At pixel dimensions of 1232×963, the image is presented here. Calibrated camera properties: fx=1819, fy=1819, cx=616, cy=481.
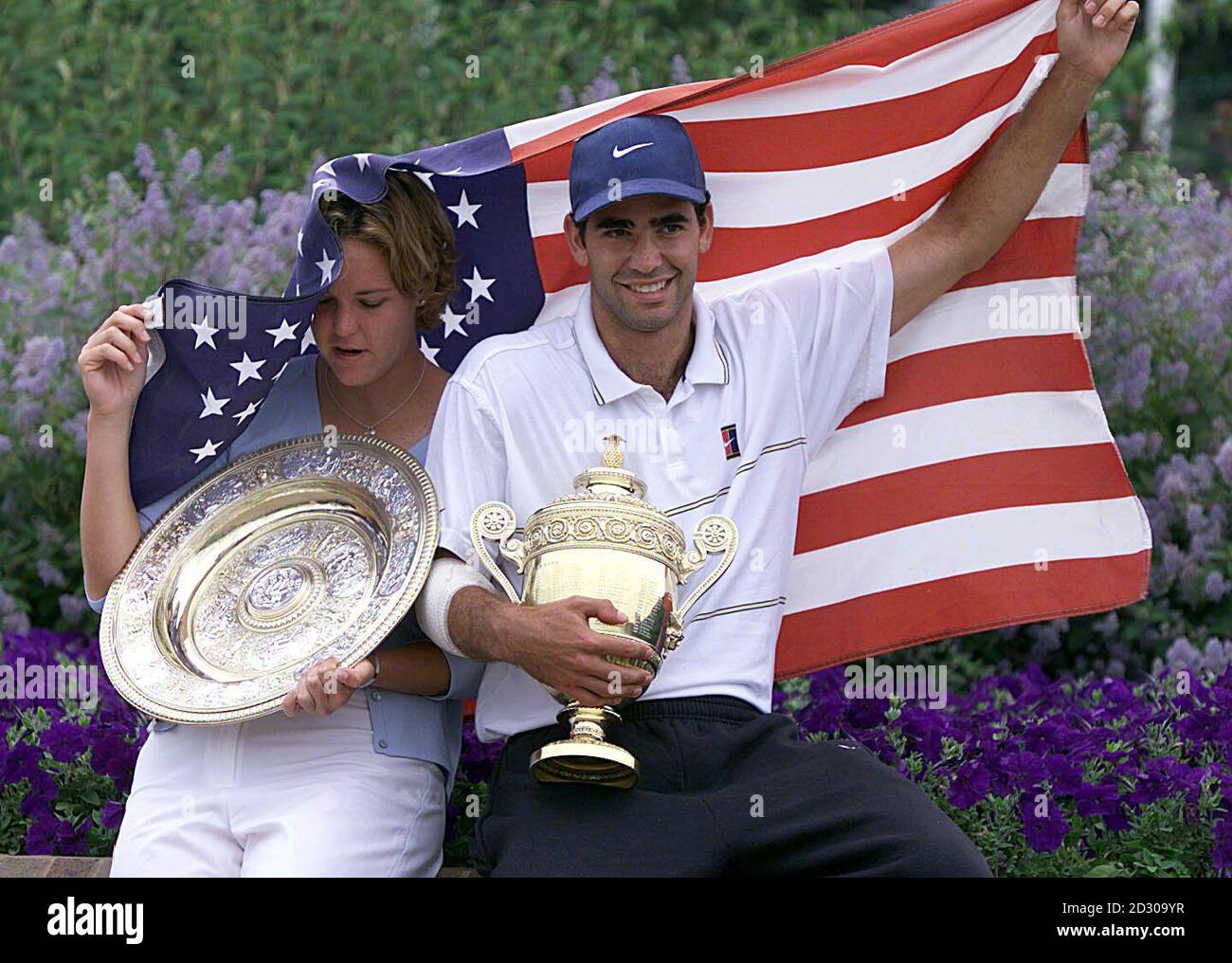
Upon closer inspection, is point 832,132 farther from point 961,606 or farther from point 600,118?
point 961,606

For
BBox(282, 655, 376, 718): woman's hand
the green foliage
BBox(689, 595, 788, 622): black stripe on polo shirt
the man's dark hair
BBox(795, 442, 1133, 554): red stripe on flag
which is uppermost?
the green foliage

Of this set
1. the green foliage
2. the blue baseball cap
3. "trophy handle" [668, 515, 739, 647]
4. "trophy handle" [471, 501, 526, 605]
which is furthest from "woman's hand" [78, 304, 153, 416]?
the green foliage

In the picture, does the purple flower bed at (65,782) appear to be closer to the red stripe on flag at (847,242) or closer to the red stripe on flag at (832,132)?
the red stripe on flag at (847,242)

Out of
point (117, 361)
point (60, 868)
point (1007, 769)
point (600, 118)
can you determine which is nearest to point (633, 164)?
point (600, 118)

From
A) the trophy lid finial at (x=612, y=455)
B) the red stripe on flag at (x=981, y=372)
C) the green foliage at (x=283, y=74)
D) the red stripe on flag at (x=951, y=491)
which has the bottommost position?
the trophy lid finial at (x=612, y=455)

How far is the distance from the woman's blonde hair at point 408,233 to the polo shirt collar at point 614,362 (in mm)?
394

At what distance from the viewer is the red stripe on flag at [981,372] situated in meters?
4.91

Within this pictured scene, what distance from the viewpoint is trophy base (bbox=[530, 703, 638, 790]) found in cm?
377

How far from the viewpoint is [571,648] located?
377cm

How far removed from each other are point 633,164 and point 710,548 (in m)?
0.96

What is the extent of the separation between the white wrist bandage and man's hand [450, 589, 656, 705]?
17cm

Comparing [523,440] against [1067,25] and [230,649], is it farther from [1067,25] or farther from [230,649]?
[1067,25]

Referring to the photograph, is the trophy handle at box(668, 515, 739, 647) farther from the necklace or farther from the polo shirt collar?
the necklace

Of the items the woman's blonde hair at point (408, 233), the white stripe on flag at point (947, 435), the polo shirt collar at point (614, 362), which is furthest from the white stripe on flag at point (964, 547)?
the woman's blonde hair at point (408, 233)
